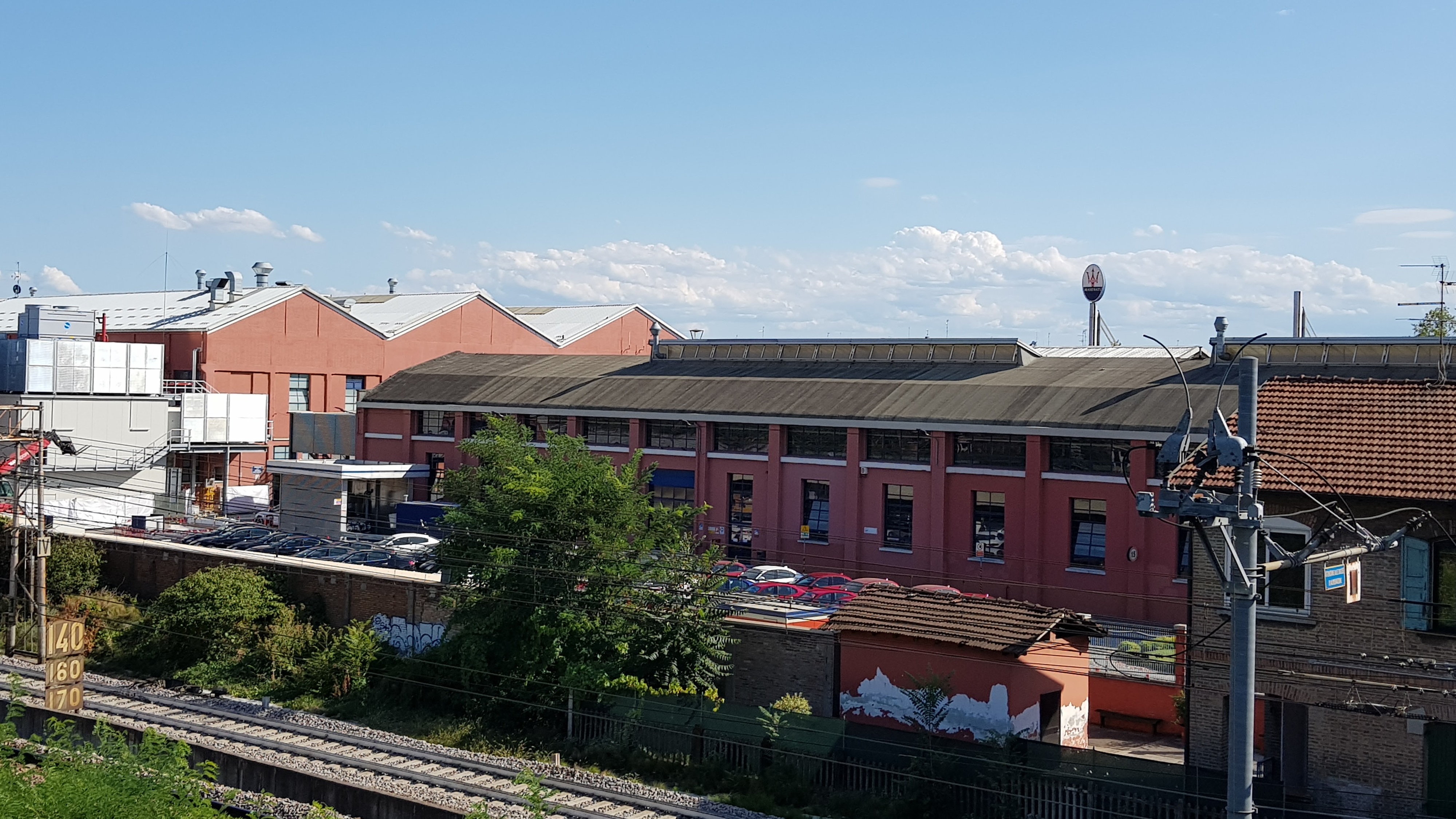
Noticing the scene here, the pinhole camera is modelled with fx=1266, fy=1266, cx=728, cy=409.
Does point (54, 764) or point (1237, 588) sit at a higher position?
point (1237, 588)

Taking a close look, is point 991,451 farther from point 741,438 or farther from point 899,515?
point 741,438

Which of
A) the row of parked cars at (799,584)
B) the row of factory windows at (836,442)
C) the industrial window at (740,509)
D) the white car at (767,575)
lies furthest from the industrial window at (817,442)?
the white car at (767,575)

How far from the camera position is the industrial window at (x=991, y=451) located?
39969 millimetres

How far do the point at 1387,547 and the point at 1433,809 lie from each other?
7192 millimetres

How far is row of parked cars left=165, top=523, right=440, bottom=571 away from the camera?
41.7 meters

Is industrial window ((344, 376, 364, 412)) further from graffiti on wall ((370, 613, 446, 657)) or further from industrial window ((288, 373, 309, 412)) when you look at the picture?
graffiti on wall ((370, 613, 446, 657))

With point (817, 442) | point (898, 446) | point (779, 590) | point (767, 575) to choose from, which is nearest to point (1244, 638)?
point (779, 590)

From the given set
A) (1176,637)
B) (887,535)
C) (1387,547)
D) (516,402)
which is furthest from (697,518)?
(1387,547)

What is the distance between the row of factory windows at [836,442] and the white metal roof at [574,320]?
2339 cm

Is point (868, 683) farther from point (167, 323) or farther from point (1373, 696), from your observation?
point (167, 323)

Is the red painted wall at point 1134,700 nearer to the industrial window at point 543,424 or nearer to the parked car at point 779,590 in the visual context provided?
the parked car at point 779,590

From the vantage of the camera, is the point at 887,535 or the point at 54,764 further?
the point at 887,535

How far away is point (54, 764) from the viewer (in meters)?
21.0

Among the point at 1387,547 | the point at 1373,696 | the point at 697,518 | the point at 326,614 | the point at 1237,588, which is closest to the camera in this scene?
the point at 1237,588
